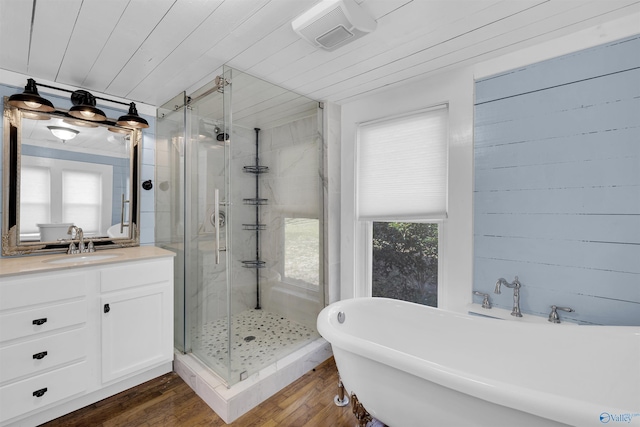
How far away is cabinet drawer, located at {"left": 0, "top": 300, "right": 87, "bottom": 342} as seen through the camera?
151cm

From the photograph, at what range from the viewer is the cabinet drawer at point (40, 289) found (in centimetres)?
151

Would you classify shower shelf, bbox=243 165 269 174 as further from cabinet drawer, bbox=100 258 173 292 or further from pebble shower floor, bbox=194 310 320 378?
pebble shower floor, bbox=194 310 320 378

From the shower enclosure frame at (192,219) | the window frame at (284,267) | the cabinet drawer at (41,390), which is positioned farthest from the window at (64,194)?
the window frame at (284,267)

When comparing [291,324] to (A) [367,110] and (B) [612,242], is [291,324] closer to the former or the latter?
(A) [367,110]

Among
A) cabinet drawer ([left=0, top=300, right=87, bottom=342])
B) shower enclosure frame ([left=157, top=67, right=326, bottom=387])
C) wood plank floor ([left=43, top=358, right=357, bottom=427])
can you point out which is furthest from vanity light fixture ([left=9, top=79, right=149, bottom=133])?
wood plank floor ([left=43, top=358, right=357, bottom=427])

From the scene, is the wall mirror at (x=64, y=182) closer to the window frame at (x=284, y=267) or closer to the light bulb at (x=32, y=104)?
the light bulb at (x=32, y=104)

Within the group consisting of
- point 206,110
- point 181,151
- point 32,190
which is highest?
point 206,110

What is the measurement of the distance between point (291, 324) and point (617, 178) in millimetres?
2492

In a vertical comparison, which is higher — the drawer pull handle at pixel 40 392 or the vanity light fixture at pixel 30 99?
the vanity light fixture at pixel 30 99

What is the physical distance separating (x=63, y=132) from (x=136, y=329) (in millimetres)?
1567

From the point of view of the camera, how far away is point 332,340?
1430mm

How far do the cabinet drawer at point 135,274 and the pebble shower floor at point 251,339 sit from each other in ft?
1.76

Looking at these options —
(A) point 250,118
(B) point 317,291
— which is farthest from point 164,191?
(B) point 317,291

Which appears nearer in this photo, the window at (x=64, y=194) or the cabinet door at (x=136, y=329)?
the cabinet door at (x=136, y=329)
